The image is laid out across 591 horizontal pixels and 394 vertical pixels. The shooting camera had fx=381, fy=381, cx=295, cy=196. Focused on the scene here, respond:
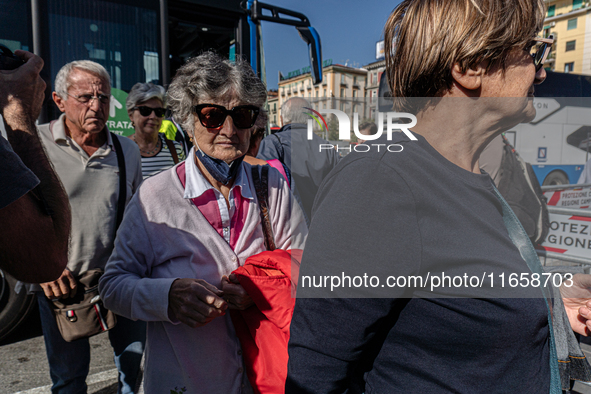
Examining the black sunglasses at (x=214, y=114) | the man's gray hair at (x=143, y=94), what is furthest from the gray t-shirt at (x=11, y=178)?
the man's gray hair at (x=143, y=94)

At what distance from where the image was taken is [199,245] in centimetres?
155

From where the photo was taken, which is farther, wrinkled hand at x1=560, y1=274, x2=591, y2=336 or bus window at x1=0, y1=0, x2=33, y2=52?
bus window at x1=0, y1=0, x2=33, y2=52

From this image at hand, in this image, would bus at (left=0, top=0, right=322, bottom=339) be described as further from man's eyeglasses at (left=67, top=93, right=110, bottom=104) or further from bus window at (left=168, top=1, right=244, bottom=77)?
man's eyeglasses at (left=67, top=93, right=110, bottom=104)

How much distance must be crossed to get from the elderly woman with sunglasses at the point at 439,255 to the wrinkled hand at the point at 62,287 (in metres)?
1.72

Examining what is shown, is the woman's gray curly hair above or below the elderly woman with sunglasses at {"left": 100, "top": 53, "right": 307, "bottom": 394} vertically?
above

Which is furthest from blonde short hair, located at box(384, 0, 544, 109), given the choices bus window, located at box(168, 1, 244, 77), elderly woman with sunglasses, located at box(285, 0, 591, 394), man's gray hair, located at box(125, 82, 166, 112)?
bus window, located at box(168, 1, 244, 77)

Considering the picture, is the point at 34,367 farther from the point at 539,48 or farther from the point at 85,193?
the point at 539,48

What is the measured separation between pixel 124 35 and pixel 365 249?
3748 mm

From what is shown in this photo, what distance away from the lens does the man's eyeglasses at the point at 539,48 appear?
1.01m

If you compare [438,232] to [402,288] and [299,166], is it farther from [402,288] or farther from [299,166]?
[299,166]

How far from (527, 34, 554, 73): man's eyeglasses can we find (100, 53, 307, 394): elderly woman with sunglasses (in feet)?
3.66

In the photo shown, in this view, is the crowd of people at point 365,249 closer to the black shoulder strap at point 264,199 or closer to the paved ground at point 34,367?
the black shoulder strap at point 264,199

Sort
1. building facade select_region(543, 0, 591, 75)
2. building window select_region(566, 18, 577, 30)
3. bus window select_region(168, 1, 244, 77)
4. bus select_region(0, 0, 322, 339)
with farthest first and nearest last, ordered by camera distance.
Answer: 1. building window select_region(566, 18, 577, 30)
2. building facade select_region(543, 0, 591, 75)
3. bus window select_region(168, 1, 244, 77)
4. bus select_region(0, 0, 322, 339)

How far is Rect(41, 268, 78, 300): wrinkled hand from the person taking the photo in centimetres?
205
